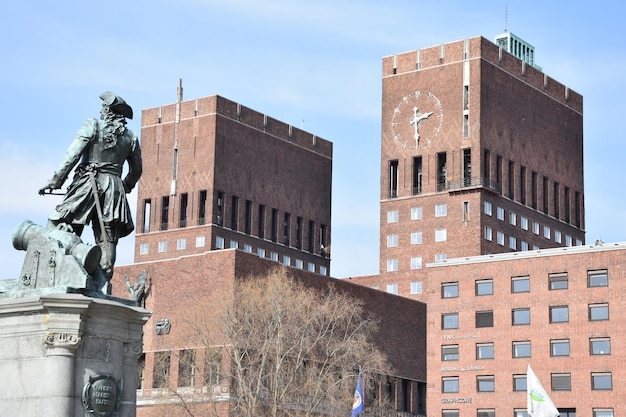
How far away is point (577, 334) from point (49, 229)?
8012 centimetres

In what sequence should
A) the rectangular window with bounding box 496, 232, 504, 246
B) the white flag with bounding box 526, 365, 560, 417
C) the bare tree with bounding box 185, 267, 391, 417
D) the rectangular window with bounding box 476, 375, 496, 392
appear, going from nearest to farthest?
the white flag with bounding box 526, 365, 560, 417
the bare tree with bounding box 185, 267, 391, 417
the rectangular window with bounding box 476, 375, 496, 392
the rectangular window with bounding box 496, 232, 504, 246

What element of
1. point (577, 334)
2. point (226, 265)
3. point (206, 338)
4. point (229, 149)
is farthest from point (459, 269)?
point (229, 149)

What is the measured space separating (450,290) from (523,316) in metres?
6.82

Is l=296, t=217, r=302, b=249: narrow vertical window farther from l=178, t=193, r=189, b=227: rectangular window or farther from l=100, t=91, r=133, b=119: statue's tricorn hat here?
l=100, t=91, r=133, b=119: statue's tricorn hat

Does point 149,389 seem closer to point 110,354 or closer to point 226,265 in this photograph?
point 226,265

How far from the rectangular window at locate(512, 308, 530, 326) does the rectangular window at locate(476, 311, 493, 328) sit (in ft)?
6.39

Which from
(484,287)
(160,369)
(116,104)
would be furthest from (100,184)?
(484,287)

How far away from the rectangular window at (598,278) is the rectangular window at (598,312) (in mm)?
1539

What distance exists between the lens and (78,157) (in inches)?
811

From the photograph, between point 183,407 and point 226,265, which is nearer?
point 183,407

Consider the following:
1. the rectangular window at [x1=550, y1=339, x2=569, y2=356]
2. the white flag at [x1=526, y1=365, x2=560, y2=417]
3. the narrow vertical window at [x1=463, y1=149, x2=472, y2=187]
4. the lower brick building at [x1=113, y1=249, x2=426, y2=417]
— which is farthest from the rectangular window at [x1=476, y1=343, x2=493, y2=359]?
the narrow vertical window at [x1=463, y1=149, x2=472, y2=187]

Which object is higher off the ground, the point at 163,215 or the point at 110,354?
the point at 163,215

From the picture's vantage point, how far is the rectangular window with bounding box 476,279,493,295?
101438 mm

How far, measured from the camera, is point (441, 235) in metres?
132
